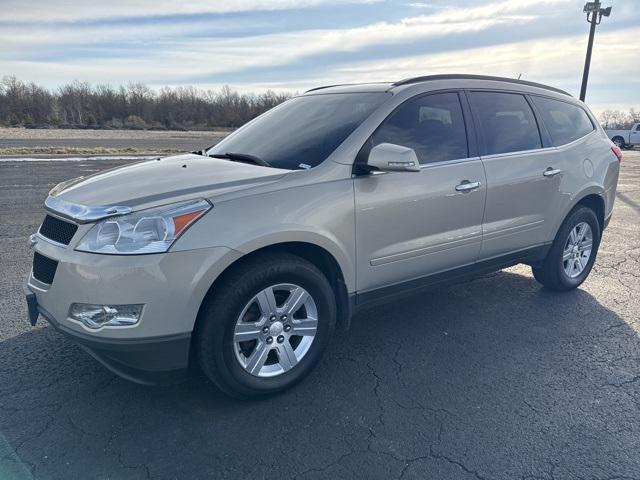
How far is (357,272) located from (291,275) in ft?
1.77

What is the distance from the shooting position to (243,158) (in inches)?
143

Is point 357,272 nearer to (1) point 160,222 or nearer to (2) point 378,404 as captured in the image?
(2) point 378,404

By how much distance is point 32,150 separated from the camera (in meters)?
19.1

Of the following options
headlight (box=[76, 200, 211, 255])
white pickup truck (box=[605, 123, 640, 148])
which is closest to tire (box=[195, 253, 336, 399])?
headlight (box=[76, 200, 211, 255])

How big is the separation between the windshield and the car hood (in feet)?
0.83

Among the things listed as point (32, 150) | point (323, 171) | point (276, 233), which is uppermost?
point (323, 171)

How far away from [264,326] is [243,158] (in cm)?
131

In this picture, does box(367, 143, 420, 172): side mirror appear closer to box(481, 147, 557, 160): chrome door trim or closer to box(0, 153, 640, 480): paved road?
box(481, 147, 557, 160): chrome door trim

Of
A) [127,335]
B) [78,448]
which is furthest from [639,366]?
[78,448]

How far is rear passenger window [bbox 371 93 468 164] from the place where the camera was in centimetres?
353

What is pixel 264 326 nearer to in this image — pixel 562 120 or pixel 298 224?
pixel 298 224

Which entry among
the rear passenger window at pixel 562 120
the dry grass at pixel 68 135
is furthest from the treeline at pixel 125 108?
the rear passenger window at pixel 562 120

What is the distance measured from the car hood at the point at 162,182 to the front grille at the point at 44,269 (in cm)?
36

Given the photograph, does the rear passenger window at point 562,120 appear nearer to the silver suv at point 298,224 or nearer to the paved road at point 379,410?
the silver suv at point 298,224
